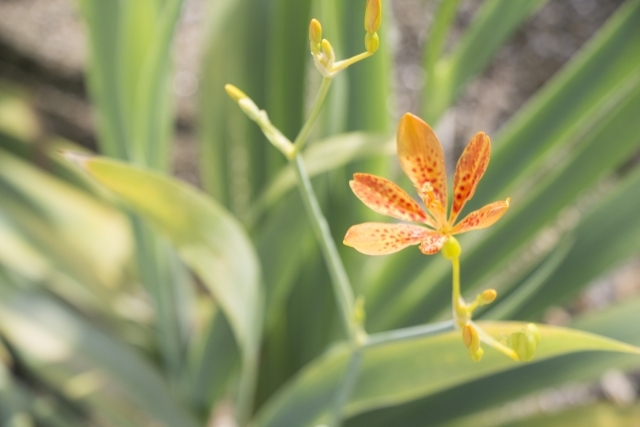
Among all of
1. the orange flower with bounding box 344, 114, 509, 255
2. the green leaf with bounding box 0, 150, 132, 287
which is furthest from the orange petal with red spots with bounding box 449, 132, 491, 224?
the green leaf with bounding box 0, 150, 132, 287

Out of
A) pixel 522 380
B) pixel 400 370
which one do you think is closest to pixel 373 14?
pixel 400 370

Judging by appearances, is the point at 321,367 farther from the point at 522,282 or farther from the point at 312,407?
the point at 522,282

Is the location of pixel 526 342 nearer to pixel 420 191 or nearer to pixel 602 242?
pixel 420 191

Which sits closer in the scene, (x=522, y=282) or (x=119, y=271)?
(x=522, y=282)

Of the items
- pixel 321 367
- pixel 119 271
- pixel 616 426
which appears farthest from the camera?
pixel 119 271

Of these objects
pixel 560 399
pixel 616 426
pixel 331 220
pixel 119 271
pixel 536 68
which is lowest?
pixel 616 426

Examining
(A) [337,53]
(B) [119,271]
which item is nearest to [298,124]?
(A) [337,53]

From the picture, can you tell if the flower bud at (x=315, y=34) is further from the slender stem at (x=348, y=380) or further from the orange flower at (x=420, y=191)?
the slender stem at (x=348, y=380)

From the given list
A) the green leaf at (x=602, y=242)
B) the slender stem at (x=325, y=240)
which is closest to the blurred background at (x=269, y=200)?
the green leaf at (x=602, y=242)
